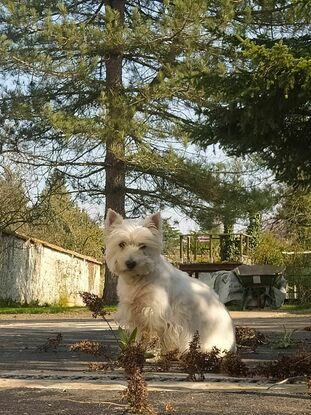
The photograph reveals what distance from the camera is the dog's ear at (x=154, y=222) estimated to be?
5848 mm

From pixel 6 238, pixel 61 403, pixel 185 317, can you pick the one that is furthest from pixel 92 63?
pixel 61 403

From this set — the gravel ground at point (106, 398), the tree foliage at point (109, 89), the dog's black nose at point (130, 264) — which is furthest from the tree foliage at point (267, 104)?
the tree foliage at point (109, 89)

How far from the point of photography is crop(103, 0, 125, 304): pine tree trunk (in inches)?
767

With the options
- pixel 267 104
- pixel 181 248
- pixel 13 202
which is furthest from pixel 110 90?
pixel 267 104

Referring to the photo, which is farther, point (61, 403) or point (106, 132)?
point (106, 132)

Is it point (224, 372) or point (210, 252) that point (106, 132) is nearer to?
point (210, 252)

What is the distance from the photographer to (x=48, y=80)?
20.7 metres

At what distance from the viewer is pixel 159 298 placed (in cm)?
543

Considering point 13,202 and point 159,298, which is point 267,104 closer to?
point 159,298

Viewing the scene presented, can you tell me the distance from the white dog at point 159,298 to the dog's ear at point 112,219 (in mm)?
122

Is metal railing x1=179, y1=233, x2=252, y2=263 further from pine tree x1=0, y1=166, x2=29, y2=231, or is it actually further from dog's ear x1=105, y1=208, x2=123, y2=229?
dog's ear x1=105, y1=208, x2=123, y2=229

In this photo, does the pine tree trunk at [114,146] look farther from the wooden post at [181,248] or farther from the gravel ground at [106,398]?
the gravel ground at [106,398]

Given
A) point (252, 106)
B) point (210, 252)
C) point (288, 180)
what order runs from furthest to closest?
point (210, 252), point (288, 180), point (252, 106)

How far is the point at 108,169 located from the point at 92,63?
140 inches
